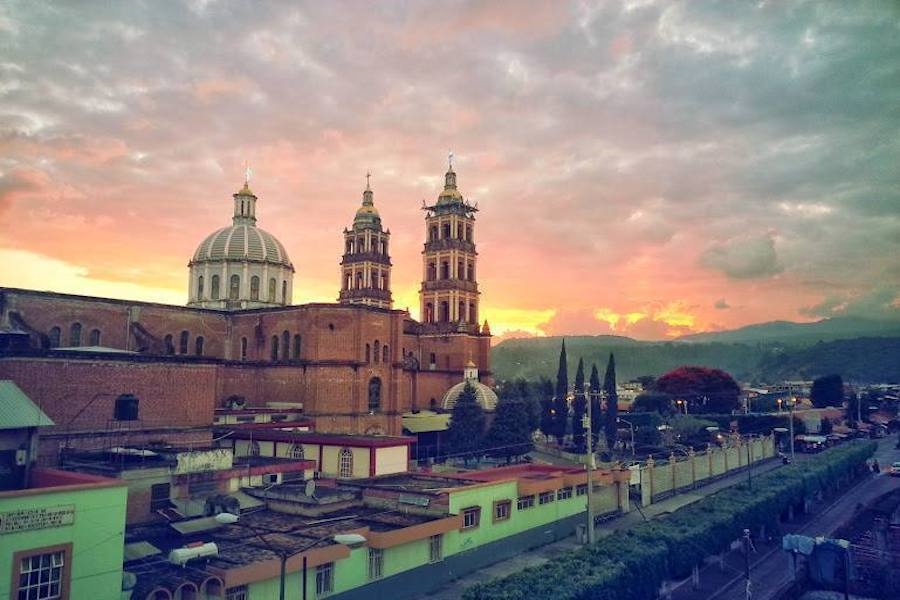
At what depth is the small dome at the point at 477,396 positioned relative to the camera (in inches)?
2940

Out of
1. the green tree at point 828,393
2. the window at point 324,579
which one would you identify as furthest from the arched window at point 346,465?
the green tree at point 828,393

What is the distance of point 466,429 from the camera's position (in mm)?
68625

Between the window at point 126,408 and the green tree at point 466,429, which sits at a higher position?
the window at point 126,408

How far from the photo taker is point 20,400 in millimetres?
25719

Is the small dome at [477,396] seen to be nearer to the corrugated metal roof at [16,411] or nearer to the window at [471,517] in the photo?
the window at [471,517]

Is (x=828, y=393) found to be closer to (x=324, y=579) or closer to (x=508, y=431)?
(x=508, y=431)

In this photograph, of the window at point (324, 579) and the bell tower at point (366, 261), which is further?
the bell tower at point (366, 261)

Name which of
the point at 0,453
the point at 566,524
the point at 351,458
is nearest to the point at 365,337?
the point at 351,458

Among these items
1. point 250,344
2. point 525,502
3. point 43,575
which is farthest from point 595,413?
point 43,575

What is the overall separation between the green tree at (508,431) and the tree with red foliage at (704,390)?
177 ft

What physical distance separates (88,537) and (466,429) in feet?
165

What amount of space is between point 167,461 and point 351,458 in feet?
40.2

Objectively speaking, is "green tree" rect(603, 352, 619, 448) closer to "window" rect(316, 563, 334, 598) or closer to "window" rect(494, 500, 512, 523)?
"window" rect(494, 500, 512, 523)

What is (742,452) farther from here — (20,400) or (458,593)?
(20,400)
